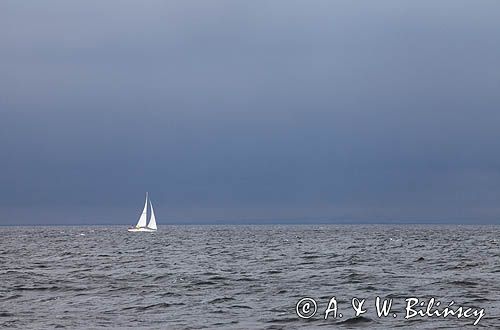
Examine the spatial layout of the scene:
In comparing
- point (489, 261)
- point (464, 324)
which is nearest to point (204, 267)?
point (489, 261)

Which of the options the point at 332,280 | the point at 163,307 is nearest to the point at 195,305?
the point at 163,307

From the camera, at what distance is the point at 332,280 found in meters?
36.1

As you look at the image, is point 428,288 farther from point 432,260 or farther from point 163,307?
point 432,260

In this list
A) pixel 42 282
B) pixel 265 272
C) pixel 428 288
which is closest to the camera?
pixel 428 288

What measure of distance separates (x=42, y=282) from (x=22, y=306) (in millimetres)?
9656

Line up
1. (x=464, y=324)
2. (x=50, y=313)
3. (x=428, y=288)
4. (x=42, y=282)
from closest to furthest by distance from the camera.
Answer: (x=464, y=324)
(x=50, y=313)
(x=428, y=288)
(x=42, y=282)

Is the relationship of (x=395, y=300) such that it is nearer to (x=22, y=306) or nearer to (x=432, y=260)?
(x=22, y=306)

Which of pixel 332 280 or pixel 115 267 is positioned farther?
pixel 115 267

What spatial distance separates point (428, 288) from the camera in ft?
104

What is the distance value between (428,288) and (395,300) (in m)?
4.03

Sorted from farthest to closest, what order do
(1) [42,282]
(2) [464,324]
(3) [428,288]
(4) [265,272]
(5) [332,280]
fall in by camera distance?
(4) [265,272] → (1) [42,282] → (5) [332,280] → (3) [428,288] → (2) [464,324]

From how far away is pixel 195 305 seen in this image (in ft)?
94.7

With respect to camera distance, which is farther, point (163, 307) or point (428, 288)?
point (428, 288)

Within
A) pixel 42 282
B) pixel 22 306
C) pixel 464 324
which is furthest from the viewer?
pixel 42 282
